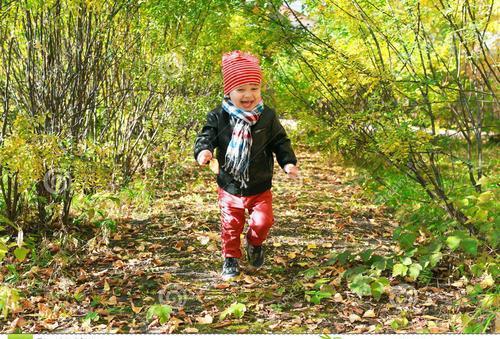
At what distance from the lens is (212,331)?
3318 millimetres

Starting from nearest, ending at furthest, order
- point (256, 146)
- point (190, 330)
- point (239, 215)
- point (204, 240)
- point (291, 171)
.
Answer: point (190, 330) < point (291, 171) < point (256, 146) < point (239, 215) < point (204, 240)

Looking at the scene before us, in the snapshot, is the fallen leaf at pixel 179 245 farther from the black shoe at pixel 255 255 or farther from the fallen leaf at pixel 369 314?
the fallen leaf at pixel 369 314

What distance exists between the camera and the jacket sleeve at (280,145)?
398 cm

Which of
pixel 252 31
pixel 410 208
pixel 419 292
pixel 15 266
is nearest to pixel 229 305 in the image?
pixel 419 292

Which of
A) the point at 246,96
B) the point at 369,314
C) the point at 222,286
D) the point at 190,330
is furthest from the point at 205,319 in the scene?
the point at 246,96

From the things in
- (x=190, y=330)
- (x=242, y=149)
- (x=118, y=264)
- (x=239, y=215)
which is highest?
(x=242, y=149)

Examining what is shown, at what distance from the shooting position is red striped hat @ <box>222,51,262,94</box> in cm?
374

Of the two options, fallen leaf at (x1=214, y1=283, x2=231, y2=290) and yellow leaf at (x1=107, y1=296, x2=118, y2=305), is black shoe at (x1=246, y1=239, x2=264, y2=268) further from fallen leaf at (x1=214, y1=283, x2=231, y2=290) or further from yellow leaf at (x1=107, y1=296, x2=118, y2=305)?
yellow leaf at (x1=107, y1=296, x2=118, y2=305)

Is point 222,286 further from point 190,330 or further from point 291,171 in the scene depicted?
point 291,171

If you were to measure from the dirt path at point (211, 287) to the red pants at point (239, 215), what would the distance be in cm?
27

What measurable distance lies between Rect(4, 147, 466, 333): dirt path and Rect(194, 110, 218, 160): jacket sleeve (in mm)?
939

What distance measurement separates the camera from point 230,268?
13.6 ft

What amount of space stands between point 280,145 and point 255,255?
2.77 ft

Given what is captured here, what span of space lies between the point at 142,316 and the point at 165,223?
2.15m
